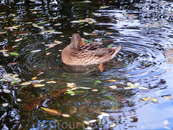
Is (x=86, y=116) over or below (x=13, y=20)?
below

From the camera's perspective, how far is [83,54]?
258 inches

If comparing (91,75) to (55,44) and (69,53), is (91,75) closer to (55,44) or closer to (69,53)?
(69,53)

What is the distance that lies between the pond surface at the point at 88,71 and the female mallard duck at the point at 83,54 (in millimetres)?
195

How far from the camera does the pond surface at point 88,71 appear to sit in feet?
14.9

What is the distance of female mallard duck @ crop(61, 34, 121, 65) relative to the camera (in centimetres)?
655

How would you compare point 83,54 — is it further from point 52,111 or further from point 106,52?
point 52,111

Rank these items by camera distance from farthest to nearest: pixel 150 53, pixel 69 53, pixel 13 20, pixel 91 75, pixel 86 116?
pixel 13 20, pixel 150 53, pixel 69 53, pixel 91 75, pixel 86 116

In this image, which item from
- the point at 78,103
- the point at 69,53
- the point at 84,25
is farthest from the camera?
the point at 84,25

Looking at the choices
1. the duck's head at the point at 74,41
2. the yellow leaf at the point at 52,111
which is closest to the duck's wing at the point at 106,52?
the duck's head at the point at 74,41

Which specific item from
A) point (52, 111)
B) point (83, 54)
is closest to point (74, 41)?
point (83, 54)

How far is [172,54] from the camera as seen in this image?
681cm

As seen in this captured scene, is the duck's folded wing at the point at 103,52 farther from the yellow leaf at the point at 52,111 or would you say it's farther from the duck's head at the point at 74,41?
the yellow leaf at the point at 52,111

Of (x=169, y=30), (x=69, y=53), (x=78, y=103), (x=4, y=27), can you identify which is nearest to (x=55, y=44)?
(x=69, y=53)

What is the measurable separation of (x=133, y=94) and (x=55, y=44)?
3.42 metres
